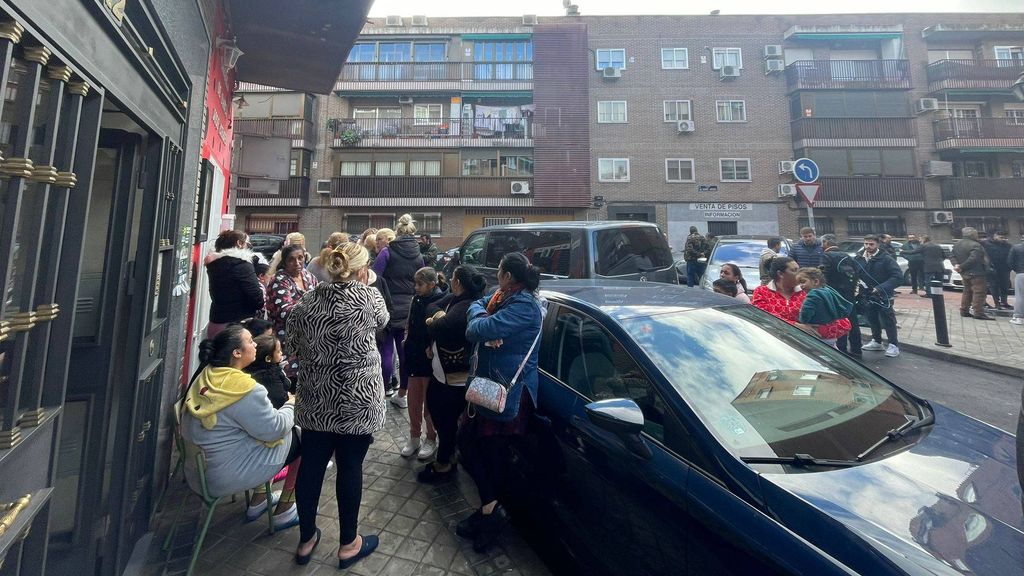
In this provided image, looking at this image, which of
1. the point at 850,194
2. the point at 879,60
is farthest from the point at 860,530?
the point at 879,60

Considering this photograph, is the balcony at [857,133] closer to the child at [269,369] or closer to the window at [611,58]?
the window at [611,58]

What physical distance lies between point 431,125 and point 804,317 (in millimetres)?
21300

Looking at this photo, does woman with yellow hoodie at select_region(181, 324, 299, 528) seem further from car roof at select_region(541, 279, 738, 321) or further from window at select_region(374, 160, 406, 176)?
window at select_region(374, 160, 406, 176)

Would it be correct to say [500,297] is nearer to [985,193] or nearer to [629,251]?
[629,251]

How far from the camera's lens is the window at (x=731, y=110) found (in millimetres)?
22406

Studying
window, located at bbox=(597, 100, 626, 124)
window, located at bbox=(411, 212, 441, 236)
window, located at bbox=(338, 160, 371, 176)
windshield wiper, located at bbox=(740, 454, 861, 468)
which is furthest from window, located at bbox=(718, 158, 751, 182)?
windshield wiper, located at bbox=(740, 454, 861, 468)

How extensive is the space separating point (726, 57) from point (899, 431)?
27.0 meters

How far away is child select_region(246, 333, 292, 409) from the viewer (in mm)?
2549

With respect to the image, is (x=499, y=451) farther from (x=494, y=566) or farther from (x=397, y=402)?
(x=397, y=402)

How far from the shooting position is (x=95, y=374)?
7.34 feet

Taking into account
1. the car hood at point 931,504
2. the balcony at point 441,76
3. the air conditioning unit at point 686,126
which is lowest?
the car hood at point 931,504

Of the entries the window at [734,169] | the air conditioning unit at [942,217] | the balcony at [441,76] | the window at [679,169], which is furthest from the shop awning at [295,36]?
the air conditioning unit at [942,217]

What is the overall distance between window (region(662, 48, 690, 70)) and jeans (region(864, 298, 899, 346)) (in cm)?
2062

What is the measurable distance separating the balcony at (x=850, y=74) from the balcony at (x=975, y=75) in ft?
7.25
